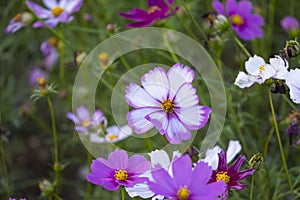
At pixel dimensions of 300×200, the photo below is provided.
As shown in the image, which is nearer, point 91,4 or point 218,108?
point 218,108

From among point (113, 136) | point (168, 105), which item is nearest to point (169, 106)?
point (168, 105)

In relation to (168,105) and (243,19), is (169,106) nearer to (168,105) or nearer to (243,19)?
(168,105)

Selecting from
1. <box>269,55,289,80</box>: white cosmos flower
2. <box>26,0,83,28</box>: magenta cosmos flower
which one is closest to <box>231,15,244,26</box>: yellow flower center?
<box>26,0,83,28</box>: magenta cosmos flower

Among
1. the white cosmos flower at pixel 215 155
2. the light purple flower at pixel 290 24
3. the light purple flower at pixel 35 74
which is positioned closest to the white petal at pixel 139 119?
the white cosmos flower at pixel 215 155

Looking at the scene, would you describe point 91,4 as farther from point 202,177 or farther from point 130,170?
point 202,177

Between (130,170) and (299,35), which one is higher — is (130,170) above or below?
below

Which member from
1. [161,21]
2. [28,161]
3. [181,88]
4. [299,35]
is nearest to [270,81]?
[181,88]
